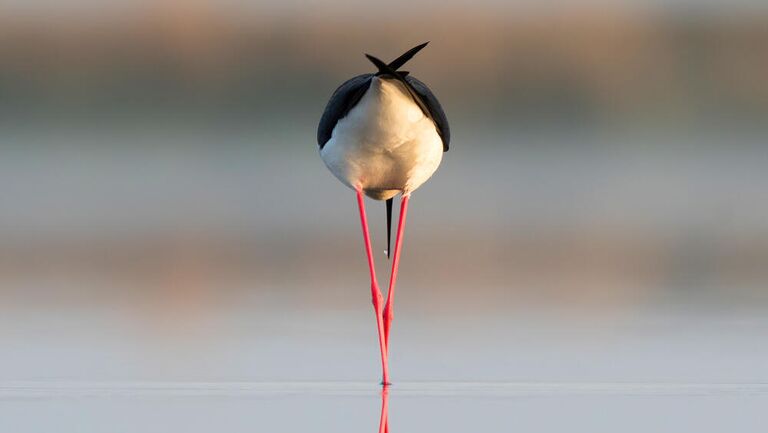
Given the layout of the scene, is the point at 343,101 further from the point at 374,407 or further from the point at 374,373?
the point at 374,407

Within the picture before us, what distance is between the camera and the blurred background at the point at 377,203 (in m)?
5.43

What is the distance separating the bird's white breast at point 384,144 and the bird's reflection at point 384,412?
0.78 metres

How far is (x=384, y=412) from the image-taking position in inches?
163

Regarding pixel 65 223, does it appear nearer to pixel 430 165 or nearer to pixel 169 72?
pixel 430 165

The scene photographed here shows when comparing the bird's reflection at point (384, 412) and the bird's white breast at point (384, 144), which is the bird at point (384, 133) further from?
the bird's reflection at point (384, 412)

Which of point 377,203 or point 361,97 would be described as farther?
point 377,203

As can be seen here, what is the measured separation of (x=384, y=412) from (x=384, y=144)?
1048 millimetres

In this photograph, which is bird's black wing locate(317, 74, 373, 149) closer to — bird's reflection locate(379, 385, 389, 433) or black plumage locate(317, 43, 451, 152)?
black plumage locate(317, 43, 451, 152)

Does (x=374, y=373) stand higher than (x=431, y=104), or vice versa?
(x=431, y=104)

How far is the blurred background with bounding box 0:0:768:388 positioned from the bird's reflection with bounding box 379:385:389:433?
0.97 feet

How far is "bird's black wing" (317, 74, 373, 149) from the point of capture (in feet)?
15.8

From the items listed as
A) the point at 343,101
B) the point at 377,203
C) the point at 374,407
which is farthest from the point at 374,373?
the point at 377,203

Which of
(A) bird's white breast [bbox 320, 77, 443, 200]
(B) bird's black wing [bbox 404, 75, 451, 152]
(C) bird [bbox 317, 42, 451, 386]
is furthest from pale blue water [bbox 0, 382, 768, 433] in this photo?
(B) bird's black wing [bbox 404, 75, 451, 152]

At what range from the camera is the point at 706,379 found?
4.64 metres
